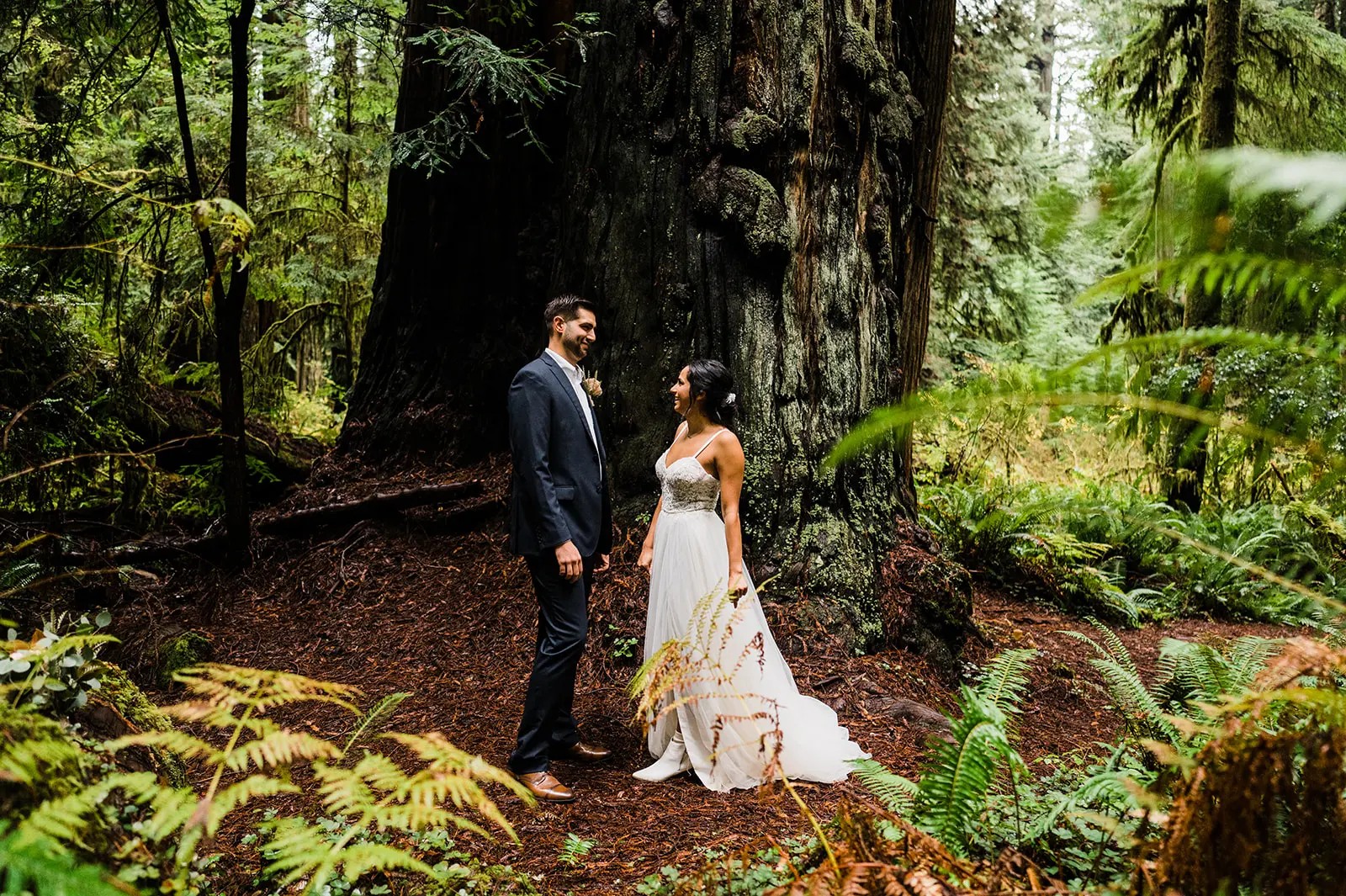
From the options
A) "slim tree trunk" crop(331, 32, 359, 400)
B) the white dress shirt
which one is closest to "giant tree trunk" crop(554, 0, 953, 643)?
the white dress shirt

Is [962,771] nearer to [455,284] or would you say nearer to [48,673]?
[48,673]

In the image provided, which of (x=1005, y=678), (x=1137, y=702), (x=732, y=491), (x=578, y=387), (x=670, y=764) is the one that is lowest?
(x=670, y=764)

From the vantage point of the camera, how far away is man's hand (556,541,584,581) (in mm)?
4016

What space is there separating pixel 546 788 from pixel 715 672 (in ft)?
3.49

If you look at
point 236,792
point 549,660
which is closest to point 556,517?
point 549,660

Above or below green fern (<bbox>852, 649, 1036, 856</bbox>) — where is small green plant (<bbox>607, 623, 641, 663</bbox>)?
below

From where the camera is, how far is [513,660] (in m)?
5.52

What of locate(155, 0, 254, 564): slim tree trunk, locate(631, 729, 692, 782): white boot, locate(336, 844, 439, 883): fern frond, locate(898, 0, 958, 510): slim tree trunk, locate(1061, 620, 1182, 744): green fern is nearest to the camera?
locate(336, 844, 439, 883): fern frond

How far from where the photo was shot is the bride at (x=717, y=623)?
13.8 feet

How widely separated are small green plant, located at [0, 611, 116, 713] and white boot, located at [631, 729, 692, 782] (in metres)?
2.66

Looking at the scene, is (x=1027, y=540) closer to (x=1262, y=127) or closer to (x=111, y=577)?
(x=1262, y=127)

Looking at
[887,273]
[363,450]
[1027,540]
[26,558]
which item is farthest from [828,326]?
[26,558]

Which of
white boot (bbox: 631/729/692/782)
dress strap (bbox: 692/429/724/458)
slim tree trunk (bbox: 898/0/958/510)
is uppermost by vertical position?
slim tree trunk (bbox: 898/0/958/510)

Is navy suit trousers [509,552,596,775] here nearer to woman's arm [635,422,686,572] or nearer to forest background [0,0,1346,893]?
forest background [0,0,1346,893]
